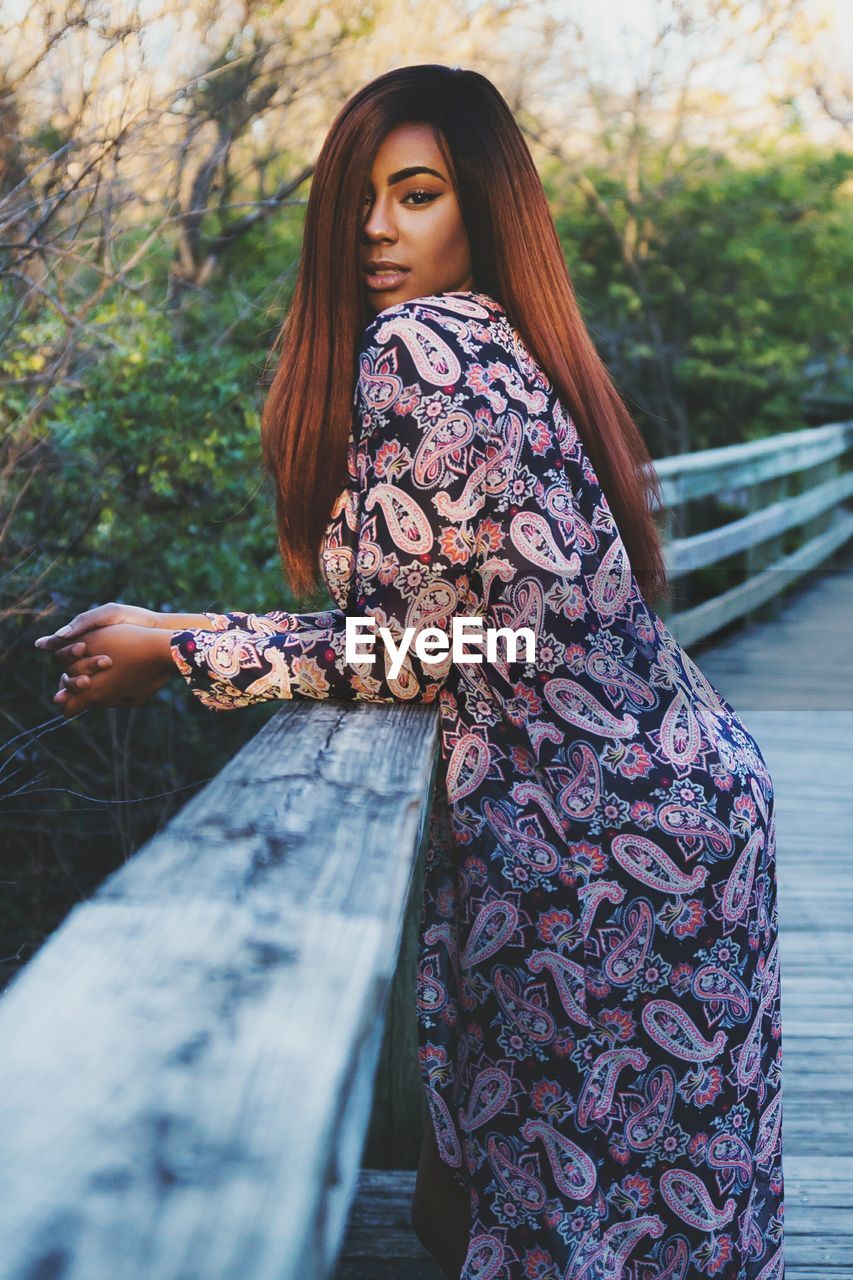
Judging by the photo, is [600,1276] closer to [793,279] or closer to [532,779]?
[532,779]

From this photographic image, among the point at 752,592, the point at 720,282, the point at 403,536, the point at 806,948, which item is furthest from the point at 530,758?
the point at 720,282

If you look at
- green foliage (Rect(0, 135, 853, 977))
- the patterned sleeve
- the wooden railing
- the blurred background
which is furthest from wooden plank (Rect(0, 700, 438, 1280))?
the wooden railing

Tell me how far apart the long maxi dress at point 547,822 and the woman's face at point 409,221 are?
0.44 feet

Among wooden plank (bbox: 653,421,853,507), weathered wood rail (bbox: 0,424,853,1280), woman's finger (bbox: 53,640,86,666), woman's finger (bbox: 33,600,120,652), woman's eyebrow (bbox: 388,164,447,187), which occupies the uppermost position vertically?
woman's eyebrow (bbox: 388,164,447,187)

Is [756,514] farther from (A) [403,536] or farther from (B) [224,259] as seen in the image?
(A) [403,536]

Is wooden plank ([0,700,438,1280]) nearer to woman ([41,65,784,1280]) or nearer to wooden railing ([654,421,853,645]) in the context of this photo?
woman ([41,65,784,1280])

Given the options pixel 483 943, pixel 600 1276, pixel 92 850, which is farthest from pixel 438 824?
pixel 92 850

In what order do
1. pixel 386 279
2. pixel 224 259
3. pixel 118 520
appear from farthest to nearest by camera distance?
pixel 224 259 → pixel 118 520 → pixel 386 279

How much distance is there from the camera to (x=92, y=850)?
5.08m

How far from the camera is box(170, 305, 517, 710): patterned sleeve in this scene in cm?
138

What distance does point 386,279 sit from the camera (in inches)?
64.9

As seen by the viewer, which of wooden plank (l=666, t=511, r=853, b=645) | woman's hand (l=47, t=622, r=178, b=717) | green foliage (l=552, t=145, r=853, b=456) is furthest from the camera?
green foliage (l=552, t=145, r=853, b=456)

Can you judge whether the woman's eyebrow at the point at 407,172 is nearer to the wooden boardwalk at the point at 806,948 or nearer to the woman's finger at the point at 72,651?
the woman's finger at the point at 72,651

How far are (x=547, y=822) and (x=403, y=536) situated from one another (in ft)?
1.16
